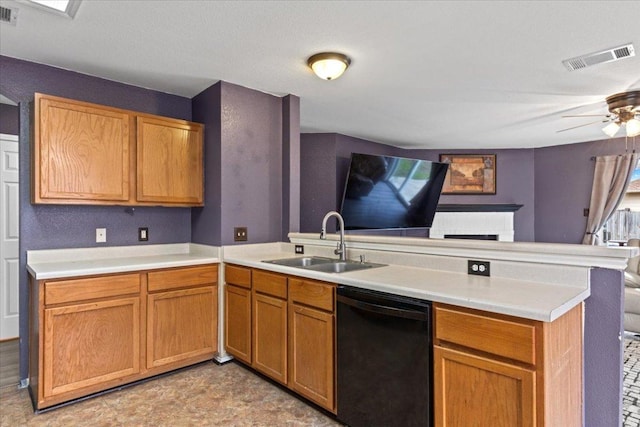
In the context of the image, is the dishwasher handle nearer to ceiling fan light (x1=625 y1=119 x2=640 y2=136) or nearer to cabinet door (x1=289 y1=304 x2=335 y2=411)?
cabinet door (x1=289 y1=304 x2=335 y2=411)

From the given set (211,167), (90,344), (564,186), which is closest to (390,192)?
(211,167)

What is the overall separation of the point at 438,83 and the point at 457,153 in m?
3.41

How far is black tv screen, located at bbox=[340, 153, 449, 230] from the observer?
480cm

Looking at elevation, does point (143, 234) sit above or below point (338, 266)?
above

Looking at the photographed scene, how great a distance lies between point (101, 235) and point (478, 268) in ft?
9.06

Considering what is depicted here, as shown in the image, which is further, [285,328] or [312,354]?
[285,328]

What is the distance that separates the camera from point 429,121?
14.5ft

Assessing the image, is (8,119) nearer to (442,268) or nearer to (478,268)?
(442,268)

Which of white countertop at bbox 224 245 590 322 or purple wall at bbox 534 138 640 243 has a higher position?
purple wall at bbox 534 138 640 243

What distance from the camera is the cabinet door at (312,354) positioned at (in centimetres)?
214

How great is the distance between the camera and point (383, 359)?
1.86 meters

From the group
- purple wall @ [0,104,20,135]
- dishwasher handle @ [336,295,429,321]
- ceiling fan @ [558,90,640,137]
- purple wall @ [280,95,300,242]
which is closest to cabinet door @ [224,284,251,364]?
purple wall @ [280,95,300,242]

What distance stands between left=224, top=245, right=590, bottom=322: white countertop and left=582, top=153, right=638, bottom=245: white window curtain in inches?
188

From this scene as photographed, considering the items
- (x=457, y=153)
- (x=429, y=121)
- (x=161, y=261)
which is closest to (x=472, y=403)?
(x=161, y=261)
